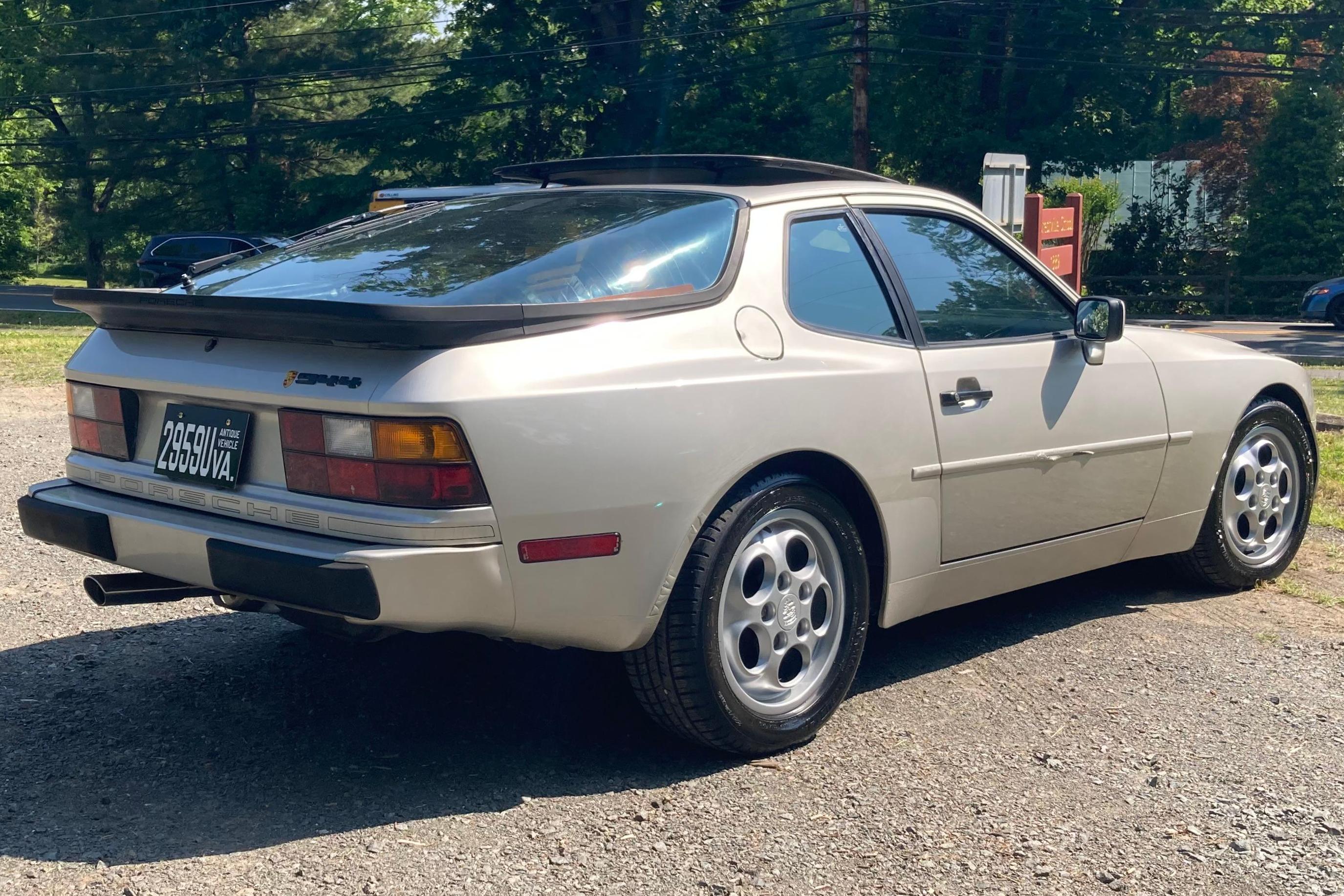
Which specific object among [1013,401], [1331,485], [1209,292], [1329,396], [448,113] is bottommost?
[1209,292]

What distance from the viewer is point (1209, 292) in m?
31.2

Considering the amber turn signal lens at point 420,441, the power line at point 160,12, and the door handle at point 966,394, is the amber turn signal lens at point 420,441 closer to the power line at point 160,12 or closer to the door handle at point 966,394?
the door handle at point 966,394

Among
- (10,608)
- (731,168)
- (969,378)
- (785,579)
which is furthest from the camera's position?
(10,608)

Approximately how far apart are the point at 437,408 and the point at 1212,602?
352 centimetres

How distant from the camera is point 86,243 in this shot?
43.5 m

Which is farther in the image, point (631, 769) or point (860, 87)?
point (860, 87)

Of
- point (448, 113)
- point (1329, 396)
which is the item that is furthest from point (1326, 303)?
point (448, 113)

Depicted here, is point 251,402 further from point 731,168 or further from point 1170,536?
point 1170,536

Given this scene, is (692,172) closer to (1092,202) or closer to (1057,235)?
(1057,235)

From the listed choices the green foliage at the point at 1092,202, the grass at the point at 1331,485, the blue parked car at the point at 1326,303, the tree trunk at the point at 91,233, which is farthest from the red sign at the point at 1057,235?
the tree trunk at the point at 91,233

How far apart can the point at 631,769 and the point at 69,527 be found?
167 centimetres

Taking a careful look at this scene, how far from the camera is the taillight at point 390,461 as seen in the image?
10.1ft

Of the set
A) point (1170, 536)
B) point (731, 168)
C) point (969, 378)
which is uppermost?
point (731, 168)

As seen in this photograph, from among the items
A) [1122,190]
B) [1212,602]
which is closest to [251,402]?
[1212,602]
